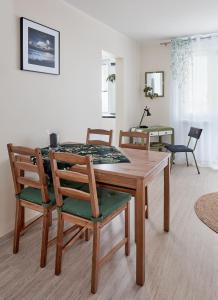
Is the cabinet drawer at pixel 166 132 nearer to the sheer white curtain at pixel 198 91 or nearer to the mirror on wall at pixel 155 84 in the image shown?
the sheer white curtain at pixel 198 91

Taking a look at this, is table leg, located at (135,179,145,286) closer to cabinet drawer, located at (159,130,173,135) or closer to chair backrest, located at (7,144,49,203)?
chair backrest, located at (7,144,49,203)

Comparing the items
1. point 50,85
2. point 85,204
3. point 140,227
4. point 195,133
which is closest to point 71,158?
point 85,204

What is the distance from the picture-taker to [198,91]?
16.1 feet

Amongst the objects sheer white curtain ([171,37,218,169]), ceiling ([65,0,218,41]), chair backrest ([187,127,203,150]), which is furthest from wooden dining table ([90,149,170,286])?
sheer white curtain ([171,37,218,169])

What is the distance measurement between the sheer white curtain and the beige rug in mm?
1692

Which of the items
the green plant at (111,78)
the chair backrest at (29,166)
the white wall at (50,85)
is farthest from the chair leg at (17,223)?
the green plant at (111,78)

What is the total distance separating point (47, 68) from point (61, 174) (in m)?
1.46

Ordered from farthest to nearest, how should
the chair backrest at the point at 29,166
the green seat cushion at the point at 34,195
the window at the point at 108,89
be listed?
the window at the point at 108,89
the green seat cushion at the point at 34,195
the chair backrest at the point at 29,166

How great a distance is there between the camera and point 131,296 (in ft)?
5.70

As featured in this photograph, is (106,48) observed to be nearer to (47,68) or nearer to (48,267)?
(47,68)

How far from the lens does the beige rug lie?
8.67 ft

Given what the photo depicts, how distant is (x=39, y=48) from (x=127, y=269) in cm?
221

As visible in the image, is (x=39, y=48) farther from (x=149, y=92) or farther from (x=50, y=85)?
(x=149, y=92)

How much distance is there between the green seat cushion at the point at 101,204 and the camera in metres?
1.84
